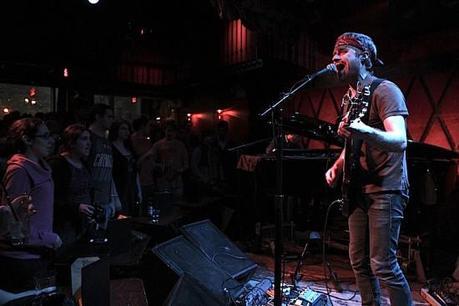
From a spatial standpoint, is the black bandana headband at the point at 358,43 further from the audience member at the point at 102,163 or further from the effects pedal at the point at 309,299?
the audience member at the point at 102,163

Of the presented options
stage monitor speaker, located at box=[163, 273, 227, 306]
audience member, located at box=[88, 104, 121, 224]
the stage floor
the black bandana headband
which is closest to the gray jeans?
the black bandana headband

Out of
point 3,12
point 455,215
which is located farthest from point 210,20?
point 455,215

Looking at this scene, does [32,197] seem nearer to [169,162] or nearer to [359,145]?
[359,145]

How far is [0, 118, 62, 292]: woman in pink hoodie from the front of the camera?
2.68 metres

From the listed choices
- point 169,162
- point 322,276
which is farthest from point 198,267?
point 169,162

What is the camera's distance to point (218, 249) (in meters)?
3.81

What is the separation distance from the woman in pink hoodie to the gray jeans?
1933 mm

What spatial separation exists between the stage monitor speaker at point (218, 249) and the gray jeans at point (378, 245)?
1260mm

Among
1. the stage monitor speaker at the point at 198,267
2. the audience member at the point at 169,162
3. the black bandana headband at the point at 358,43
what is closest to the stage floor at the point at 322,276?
the stage monitor speaker at the point at 198,267

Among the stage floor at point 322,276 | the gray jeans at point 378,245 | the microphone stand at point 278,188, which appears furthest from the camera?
the stage floor at point 322,276

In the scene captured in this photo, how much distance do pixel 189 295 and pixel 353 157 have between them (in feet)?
4.36

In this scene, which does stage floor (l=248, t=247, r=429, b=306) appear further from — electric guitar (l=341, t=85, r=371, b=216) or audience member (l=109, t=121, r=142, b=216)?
audience member (l=109, t=121, r=142, b=216)

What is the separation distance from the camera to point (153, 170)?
246 inches

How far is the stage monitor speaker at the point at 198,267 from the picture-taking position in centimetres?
305
